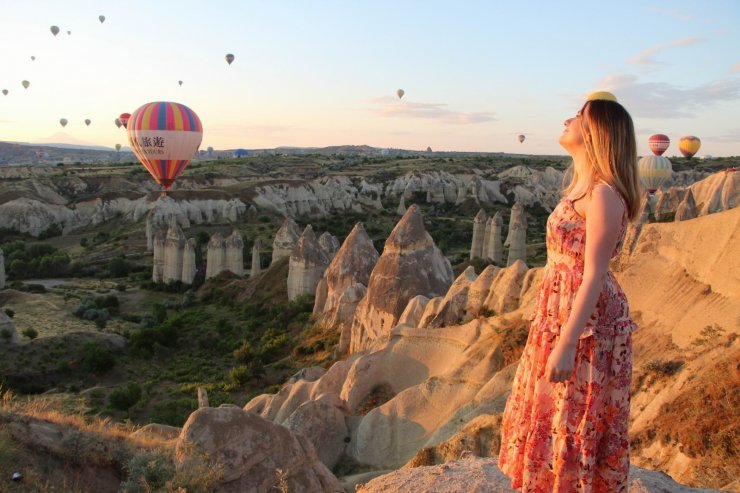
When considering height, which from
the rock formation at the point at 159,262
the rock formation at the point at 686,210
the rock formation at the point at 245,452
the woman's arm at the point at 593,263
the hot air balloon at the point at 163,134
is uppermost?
the hot air balloon at the point at 163,134

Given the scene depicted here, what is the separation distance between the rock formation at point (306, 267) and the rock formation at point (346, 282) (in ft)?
7.87

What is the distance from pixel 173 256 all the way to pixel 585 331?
34.1 m

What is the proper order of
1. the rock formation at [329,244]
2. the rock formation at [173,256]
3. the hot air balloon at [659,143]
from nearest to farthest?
1. the rock formation at [329,244]
2. the rock formation at [173,256]
3. the hot air balloon at [659,143]

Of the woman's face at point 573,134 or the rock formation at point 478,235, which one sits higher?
the woman's face at point 573,134

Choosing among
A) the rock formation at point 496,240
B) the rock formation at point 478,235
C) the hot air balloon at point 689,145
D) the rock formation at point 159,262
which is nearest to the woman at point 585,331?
the rock formation at point 496,240

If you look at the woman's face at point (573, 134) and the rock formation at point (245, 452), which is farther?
→ the rock formation at point (245, 452)

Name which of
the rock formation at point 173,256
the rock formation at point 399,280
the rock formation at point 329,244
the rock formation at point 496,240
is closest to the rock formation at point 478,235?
the rock formation at point 496,240

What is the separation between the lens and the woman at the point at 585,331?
9.14 ft

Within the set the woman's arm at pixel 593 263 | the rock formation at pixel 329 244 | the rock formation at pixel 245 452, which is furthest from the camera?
the rock formation at pixel 329 244

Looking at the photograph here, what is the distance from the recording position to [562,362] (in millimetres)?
2799

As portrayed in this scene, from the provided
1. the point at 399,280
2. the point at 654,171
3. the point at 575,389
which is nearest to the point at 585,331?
the point at 575,389

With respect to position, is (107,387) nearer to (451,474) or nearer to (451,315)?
(451,315)

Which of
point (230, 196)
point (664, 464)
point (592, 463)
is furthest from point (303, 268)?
point (230, 196)

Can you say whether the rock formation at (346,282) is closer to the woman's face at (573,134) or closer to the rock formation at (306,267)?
the rock formation at (306,267)
